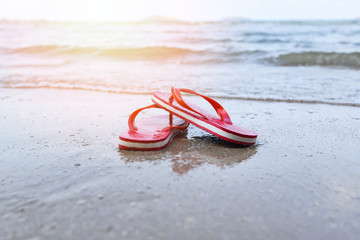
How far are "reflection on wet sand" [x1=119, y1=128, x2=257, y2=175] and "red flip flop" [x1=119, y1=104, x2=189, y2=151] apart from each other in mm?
31

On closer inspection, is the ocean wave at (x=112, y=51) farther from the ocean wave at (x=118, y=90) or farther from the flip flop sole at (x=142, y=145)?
the flip flop sole at (x=142, y=145)

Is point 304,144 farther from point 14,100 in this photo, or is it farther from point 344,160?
point 14,100

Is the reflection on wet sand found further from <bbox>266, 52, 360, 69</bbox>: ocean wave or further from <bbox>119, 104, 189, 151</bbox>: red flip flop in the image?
<bbox>266, 52, 360, 69</bbox>: ocean wave

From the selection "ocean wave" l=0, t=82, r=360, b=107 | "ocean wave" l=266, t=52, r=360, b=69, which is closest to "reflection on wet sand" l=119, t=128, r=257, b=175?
A: "ocean wave" l=0, t=82, r=360, b=107

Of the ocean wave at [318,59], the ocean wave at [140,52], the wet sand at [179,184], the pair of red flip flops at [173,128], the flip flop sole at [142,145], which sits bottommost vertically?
the wet sand at [179,184]

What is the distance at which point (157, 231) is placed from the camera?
Result: 0.96 meters

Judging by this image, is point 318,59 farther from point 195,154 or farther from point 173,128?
point 195,154

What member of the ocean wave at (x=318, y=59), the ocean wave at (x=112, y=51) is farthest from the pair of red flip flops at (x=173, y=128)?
the ocean wave at (x=112, y=51)

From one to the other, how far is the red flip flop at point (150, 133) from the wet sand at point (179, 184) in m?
0.04

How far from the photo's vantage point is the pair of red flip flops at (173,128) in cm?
163

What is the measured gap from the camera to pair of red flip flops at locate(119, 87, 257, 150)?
5.35 ft

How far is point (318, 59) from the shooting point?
670 cm

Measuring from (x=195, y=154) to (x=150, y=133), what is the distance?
0.93 ft

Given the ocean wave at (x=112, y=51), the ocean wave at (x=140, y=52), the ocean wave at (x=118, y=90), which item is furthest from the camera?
the ocean wave at (x=112, y=51)
